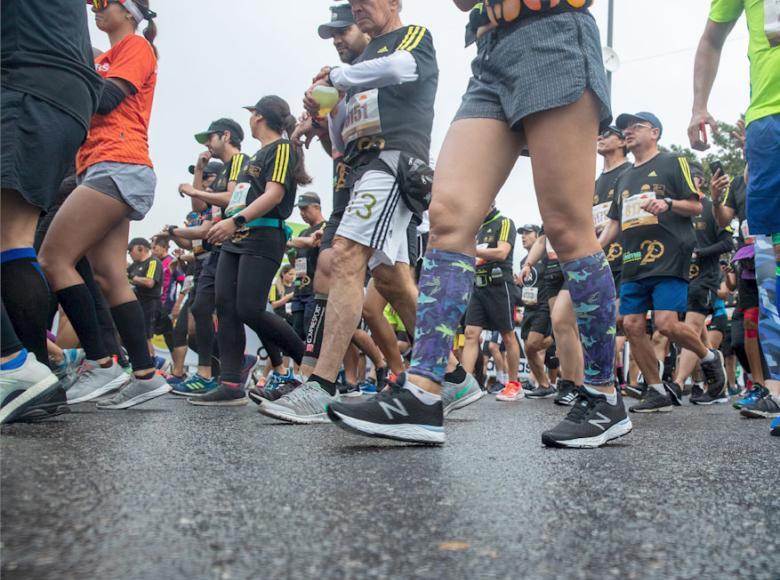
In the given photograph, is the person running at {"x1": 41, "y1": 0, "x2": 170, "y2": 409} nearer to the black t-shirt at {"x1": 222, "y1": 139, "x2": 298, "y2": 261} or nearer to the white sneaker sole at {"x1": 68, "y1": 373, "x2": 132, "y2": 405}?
the white sneaker sole at {"x1": 68, "y1": 373, "x2": 132, "y2": 405}

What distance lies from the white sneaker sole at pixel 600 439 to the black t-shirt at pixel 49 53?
194 centimetres

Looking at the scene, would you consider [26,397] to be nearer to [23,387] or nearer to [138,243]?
[23,387]

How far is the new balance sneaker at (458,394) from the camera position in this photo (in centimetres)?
353

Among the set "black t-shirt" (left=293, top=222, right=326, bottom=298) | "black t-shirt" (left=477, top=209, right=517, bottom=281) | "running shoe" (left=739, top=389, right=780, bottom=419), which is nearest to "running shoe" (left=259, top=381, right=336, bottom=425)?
"running shoe" (left=739, top=389, right=780, bottom=419)

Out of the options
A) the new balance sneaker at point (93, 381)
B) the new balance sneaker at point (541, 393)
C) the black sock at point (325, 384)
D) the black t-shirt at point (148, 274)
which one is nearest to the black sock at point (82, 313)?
the new balance sneaker at point (93, 381)

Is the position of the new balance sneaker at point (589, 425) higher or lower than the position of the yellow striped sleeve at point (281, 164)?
lower

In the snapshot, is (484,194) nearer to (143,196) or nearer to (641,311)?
(143,196)

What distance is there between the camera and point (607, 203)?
667cm

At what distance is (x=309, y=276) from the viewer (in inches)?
301

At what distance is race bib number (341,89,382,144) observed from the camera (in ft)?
11.2

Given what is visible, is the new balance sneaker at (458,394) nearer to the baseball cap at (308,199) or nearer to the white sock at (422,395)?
the white sock at (422,395)

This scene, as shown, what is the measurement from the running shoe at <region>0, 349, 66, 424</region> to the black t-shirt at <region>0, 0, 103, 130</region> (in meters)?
0.84

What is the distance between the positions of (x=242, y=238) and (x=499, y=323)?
13.7ft

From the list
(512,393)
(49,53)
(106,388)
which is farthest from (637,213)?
(49,53)
